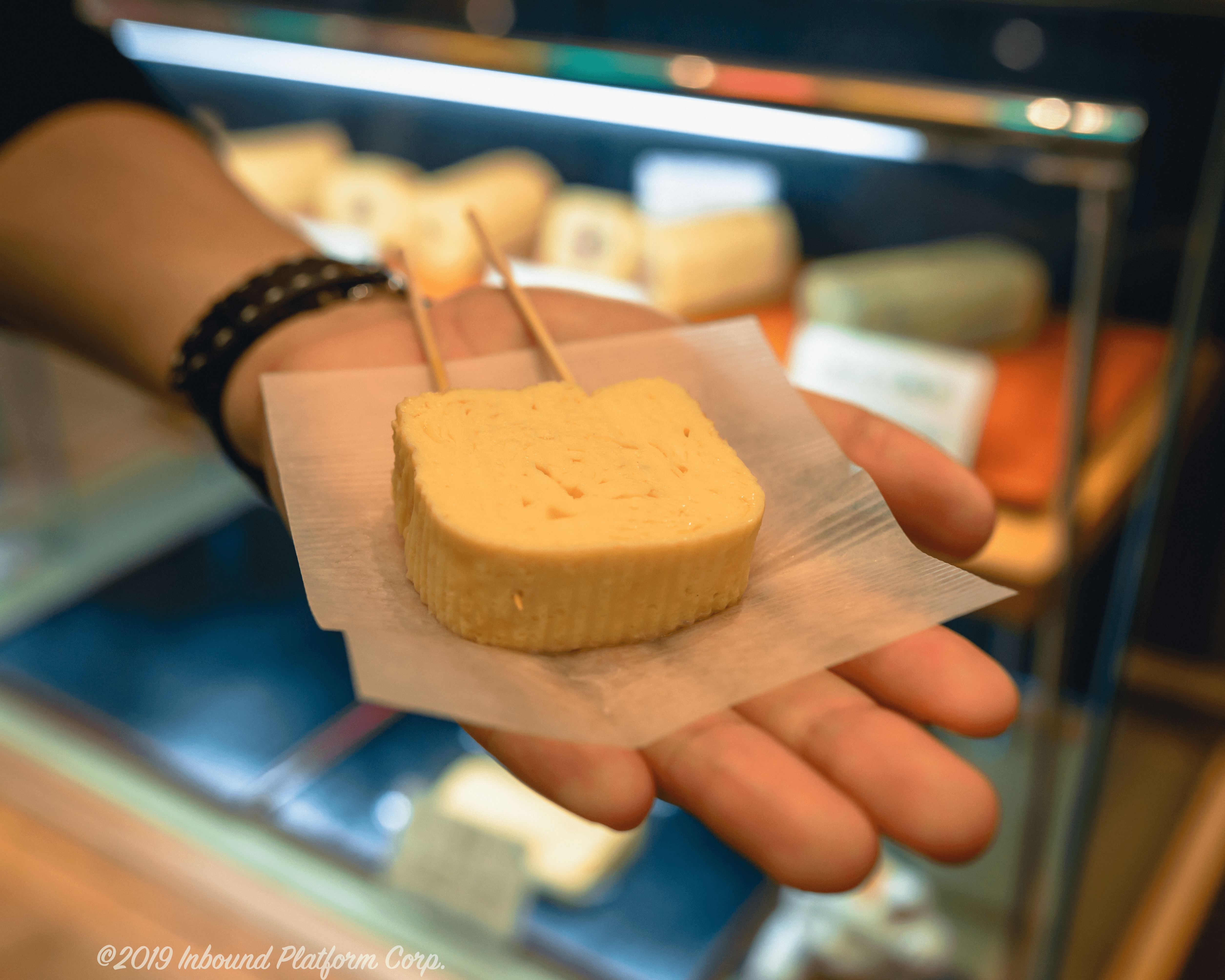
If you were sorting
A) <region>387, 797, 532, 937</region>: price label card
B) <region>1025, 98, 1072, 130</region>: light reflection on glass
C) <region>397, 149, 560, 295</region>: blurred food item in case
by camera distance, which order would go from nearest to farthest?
<region>1025, 98, 1072, 130</region>: light reflection on glass
<region>387, 797, 532, 937</region>: price label card
<region>397, 149, 560, 295</region>: blurred food item in case

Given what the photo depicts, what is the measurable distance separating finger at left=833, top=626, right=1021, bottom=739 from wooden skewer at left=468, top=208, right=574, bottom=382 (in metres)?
0.39

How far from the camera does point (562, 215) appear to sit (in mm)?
1567

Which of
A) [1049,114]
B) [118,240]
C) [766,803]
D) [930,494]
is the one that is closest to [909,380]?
[1049,114]

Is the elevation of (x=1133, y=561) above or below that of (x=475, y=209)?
below

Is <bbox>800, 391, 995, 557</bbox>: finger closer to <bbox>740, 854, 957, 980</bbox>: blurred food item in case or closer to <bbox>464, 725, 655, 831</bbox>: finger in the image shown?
<bbox>464, 725, 655, 831</bbox>: finger

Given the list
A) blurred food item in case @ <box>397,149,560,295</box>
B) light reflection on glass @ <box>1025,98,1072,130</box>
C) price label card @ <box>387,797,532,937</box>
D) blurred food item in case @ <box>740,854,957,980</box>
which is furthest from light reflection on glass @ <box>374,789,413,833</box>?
light reflection on glass @ <box>1025,98,1072,130</box>

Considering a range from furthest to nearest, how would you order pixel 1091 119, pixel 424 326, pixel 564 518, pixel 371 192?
pixel 371 192 → pixel 1091 119 → pixel 424 326 → pixel 564 518

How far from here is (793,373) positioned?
1.32 meters

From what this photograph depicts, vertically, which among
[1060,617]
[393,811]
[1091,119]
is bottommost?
[393,811]

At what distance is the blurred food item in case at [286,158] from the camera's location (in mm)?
1705

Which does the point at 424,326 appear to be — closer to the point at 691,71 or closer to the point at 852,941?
the point at 691,71

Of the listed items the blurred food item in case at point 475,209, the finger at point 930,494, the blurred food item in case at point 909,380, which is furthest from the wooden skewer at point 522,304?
the blurred food item in case at point 475,209

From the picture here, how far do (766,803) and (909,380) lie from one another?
0.81 m

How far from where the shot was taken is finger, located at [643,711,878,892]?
0.57m
